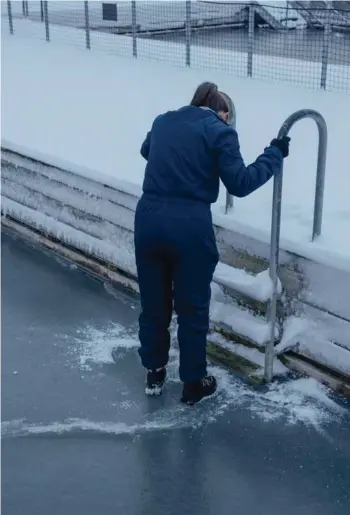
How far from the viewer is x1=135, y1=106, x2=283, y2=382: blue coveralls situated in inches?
127

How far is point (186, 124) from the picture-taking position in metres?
3.25

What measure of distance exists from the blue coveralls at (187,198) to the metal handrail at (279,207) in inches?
6.0

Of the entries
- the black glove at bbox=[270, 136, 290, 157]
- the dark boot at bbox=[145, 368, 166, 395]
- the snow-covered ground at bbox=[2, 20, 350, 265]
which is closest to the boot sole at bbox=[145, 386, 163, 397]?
the dark boot at bbox=[145, 368, 166, 395]

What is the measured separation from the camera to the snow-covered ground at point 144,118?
13.8 ft

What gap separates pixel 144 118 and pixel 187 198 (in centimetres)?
311

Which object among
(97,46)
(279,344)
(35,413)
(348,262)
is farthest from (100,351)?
(97,46)

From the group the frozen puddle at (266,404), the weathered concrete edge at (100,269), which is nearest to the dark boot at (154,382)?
the frozen puddle at (266,404)

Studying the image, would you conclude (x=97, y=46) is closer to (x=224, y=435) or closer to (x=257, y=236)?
(x=257, y=236)

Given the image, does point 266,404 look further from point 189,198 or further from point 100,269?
point 100,269

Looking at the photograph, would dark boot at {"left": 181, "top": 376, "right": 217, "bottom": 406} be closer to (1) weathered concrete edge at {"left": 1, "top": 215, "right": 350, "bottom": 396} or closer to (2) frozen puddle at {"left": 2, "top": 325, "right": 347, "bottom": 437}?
(2) frozen puddle at {"left": 2, "top": 325, "right": 347, "bottom": 437}

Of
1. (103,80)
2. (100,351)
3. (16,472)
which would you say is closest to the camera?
(16,472)

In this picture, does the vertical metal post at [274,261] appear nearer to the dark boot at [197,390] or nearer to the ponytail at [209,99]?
the dark boot at [197,390]

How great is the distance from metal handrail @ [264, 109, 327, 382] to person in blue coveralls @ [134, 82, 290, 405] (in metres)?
0.13

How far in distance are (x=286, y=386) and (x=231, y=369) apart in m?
0.33
